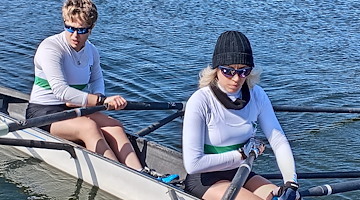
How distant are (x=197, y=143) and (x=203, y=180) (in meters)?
0.34

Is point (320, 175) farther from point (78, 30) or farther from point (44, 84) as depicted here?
point (44, 84)

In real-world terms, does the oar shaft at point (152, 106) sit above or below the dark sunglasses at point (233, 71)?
below

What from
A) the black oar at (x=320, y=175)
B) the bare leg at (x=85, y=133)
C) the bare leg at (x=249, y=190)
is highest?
the bare leg at (x=249, y=190)

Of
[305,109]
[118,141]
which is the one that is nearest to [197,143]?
[118,141]

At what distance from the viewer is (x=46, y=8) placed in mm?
13148

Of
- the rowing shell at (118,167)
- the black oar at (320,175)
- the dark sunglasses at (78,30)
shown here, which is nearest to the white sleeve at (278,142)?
the rowing shell at (118,167)

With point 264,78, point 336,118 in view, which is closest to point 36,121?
point 336,118

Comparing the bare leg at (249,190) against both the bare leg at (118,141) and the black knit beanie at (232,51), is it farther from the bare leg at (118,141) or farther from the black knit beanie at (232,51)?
the bare leg at (118,141)

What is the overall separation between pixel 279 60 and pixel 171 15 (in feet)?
11.3

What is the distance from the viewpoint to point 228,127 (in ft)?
13.9

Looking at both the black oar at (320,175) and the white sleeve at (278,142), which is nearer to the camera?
the white sleeve at (278,142)

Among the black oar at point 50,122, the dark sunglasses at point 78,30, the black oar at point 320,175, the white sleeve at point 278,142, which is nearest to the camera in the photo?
the white sleeve at point 278,142

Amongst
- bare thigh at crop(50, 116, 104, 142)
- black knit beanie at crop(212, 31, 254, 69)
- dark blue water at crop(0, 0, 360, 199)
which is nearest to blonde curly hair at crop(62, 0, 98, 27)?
bare thigh at crop(50, 116, 104, 142)

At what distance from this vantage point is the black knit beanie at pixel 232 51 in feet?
13.2
